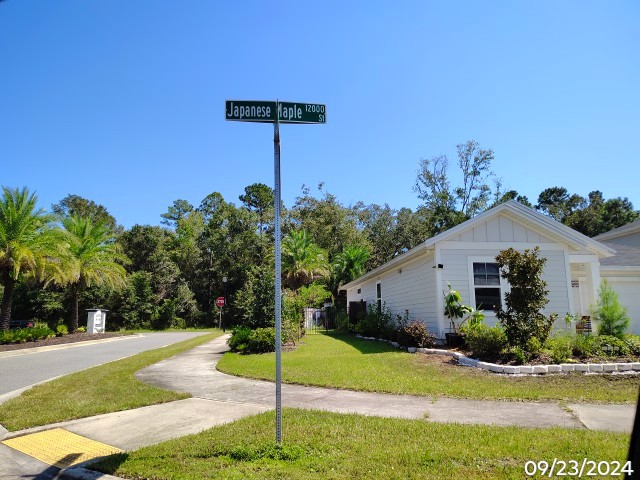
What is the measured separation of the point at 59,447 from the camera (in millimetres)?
5266

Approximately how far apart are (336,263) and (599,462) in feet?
117

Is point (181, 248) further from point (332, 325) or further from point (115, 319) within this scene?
point (332, 325)

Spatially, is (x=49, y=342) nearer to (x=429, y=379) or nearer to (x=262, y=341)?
(x=262, y=341)

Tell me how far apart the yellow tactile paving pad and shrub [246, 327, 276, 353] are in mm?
8498

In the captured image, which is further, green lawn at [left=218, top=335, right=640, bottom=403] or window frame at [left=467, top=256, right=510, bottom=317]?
window frame at [left=467, top=256, right=510, bottom=317]

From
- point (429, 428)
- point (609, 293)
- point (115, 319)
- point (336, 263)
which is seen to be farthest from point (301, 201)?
point (429, 428)

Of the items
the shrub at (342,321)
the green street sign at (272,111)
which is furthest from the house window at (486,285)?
the shrub at (342,321)

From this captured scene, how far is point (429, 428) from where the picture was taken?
5297 millimetres

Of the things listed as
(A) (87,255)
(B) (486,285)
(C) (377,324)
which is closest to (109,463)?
(B) (486,285)

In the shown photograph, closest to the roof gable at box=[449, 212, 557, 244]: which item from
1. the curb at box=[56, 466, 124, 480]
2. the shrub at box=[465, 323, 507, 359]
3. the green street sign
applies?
the shrub at box=[465, 323, 507, 359]

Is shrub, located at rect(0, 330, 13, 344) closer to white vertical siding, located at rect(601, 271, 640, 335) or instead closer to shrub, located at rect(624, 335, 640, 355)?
shrub, located at rect(624, 335, 640, 355)

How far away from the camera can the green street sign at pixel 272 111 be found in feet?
15.7

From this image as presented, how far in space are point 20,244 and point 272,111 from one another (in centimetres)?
2185
